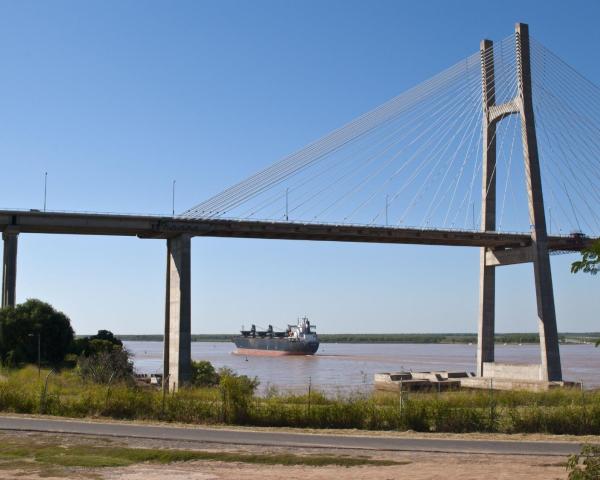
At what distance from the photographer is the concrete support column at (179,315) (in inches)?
1816

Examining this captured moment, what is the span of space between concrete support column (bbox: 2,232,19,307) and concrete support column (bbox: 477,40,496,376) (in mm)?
30182

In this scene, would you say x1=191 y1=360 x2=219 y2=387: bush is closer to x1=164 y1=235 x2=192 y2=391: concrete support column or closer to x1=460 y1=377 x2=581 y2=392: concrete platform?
x1=164 y1=235 x2=192 y2=391: concrete support column

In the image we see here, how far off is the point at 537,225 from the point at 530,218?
0.61 m

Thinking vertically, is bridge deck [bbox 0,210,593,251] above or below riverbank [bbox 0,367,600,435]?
above

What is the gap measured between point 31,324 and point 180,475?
32.6 meters

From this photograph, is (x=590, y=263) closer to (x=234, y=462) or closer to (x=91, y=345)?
(x=234, y=462)

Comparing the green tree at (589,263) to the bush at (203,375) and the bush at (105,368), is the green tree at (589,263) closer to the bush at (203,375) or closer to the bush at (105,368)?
the bush at (105,368)

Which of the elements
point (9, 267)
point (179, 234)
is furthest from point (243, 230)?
point (9, 267)

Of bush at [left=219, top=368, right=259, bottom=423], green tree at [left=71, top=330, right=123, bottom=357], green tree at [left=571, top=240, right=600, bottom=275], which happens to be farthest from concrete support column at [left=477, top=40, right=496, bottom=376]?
green tree at [left=571, top=240, right=600, bottom=275]

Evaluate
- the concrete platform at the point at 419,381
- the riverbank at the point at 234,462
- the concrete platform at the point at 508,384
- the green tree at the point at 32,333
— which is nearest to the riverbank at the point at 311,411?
the riverbank at the point at 234,462

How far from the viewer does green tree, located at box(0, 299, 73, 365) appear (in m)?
43.5

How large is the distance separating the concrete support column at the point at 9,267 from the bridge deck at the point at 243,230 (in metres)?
0.58

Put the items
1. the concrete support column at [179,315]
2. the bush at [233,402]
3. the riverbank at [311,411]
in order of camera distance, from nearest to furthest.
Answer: the riverbank at [311,411] < the bush at [233,402] < the concrete support column at [179,315]

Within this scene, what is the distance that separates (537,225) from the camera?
5125 centimetres
